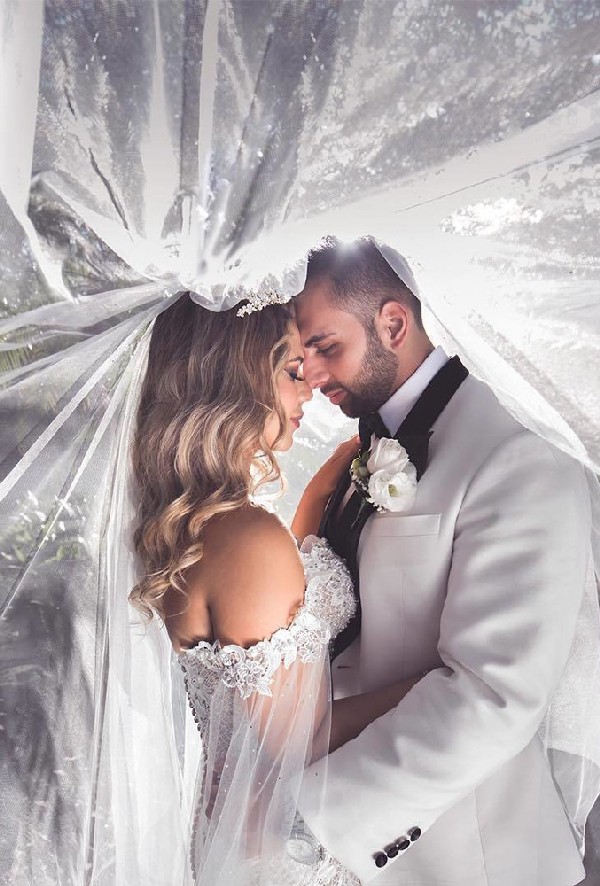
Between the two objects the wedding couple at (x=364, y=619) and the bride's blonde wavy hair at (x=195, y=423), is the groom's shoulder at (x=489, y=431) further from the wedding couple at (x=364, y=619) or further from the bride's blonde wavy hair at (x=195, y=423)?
the bride's blonde wavy hair at (x=195, y=423)

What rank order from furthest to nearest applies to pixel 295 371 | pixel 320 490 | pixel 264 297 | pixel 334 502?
pixel 320 490 < pixel 334 502 < pixel 295 371 < pixel 264 297

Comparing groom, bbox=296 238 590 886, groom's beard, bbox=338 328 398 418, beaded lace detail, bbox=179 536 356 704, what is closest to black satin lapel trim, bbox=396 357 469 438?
groom, bbox=296 238 590 886

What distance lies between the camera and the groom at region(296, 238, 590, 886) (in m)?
1.57

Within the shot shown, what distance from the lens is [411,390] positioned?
1953 mm

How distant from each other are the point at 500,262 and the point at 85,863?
1.40 meters

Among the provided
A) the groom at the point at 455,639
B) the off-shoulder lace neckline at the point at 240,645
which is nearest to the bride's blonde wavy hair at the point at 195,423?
the off-shoulder lace neckline at the point at 240,645

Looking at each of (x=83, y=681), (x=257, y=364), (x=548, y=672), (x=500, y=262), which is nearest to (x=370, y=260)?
(x=257, y=364)

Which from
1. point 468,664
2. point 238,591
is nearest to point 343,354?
point 238,591

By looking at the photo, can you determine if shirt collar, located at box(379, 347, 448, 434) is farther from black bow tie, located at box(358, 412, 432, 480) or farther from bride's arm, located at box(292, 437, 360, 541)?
bride's arm, located at box(292, 437, 360, 541)

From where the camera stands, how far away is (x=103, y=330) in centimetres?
140

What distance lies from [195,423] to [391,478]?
0.43 metres

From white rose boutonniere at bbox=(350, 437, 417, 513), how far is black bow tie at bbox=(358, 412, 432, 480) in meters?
0.02

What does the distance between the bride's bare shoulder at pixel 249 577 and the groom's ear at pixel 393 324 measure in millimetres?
558

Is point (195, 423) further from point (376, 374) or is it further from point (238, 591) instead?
point (376, 374)
